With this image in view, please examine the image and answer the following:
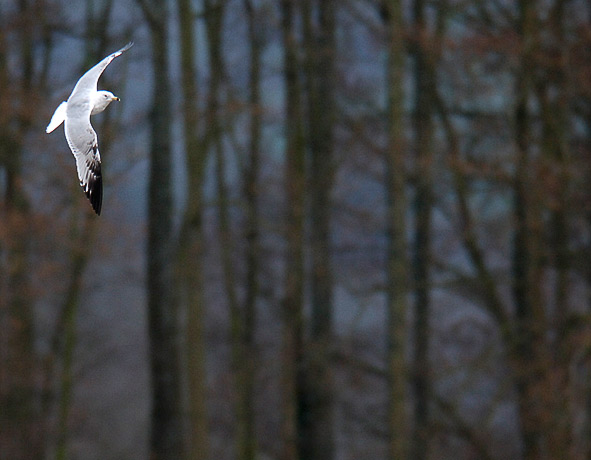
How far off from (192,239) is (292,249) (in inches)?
52.1

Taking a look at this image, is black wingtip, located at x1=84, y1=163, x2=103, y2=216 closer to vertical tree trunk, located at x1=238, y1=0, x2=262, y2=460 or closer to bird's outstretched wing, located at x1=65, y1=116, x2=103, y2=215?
bird's outstretched wing, located at x1=65, y1=116, x2=103, y2=215

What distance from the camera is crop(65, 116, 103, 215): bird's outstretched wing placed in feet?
8.85

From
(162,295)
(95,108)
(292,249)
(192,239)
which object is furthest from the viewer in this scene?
(292,249)

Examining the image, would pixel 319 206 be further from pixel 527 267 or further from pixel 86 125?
pixel 86 125

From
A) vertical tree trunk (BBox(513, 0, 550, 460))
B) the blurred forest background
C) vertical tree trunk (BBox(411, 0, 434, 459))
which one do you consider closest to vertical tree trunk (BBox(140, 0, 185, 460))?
the blurred forest background

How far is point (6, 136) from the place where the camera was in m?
9.31

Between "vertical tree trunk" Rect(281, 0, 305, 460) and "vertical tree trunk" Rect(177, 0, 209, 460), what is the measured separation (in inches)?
40.7

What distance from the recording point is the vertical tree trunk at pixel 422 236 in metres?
9.77

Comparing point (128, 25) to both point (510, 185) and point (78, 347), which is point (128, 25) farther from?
point (78, 347)

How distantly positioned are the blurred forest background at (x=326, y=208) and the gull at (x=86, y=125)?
545 cm

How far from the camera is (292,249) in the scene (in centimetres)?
991

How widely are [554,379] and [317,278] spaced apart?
135 inches

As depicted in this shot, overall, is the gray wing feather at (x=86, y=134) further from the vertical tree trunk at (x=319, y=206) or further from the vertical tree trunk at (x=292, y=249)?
the vertical tree trunk at (x=319, y=206)

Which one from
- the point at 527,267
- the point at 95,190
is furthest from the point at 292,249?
the point at 95,190
